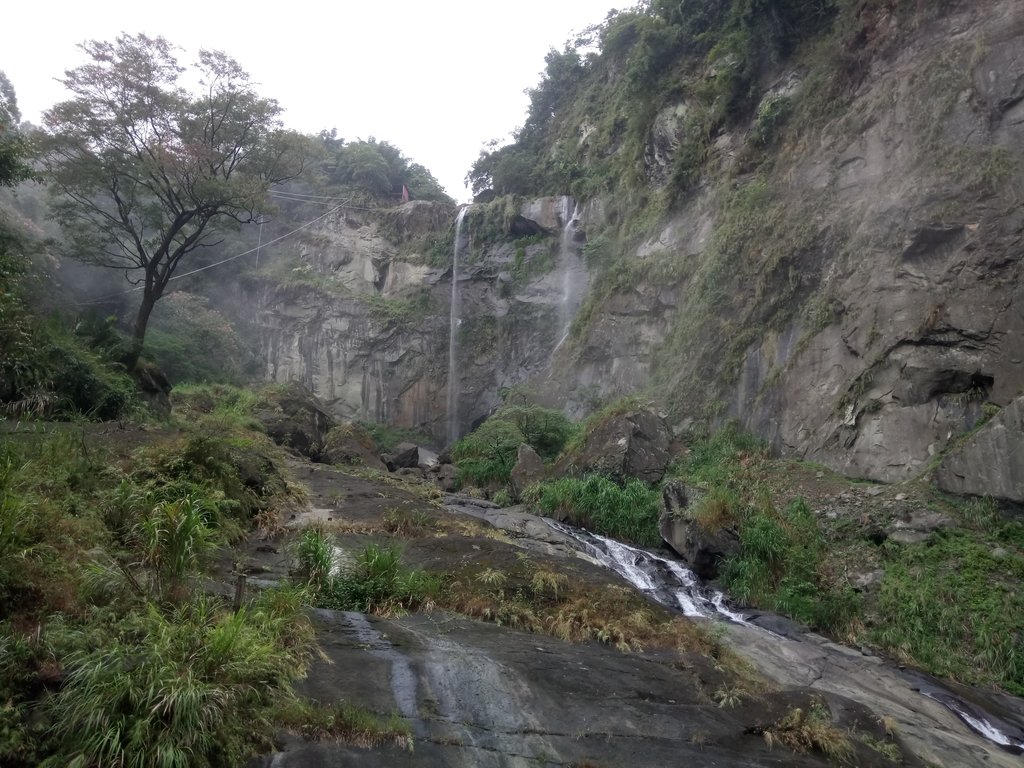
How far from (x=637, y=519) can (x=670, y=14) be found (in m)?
20.0

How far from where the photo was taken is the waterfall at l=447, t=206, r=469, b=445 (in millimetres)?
33500

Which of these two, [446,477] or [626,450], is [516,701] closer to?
[626,450]

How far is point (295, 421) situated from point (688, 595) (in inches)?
589

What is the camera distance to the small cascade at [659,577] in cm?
1167

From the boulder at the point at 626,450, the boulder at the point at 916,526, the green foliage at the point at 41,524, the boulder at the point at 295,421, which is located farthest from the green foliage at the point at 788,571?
the boulder at the point at 295,421

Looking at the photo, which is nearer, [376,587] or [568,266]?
[376,587]

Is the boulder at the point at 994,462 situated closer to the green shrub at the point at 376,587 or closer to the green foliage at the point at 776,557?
the green foliage at the point at 776,557

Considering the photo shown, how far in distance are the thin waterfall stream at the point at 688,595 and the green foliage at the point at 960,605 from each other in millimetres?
683

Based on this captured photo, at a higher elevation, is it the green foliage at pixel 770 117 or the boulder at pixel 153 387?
the green foliage at pixel 770 117

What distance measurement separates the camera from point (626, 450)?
17.9m

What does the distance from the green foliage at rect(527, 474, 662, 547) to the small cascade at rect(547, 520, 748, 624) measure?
0.59m

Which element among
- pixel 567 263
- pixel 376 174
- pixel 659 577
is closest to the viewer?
pixel 659 577

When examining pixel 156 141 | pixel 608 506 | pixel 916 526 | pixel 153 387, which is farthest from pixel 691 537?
pixel 156 141

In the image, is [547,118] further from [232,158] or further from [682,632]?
[682,632]
